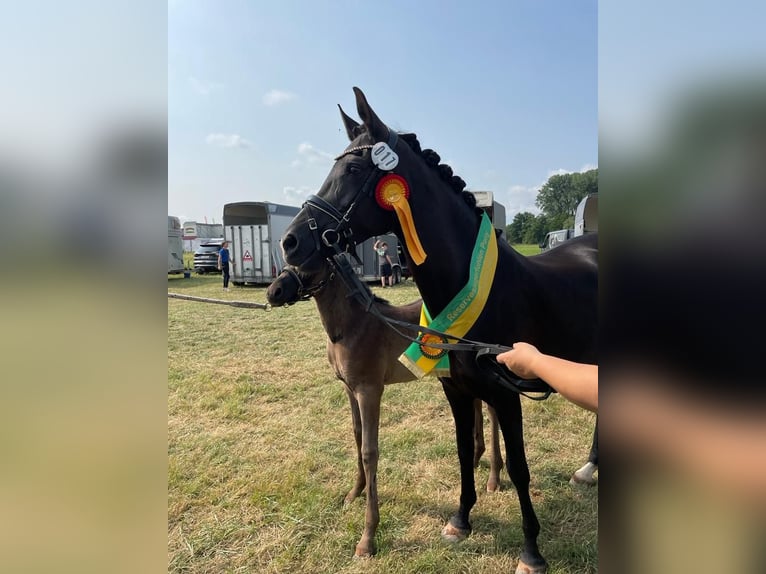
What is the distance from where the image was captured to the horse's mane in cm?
247

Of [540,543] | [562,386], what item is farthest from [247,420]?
[562,386]

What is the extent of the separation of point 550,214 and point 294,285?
48436 millimetres

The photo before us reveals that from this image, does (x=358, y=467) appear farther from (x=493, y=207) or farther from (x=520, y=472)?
(x=493, y=207)

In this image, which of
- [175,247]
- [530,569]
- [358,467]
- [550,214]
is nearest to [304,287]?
[358,467]

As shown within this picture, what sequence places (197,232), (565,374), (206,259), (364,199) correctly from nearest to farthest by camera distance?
(565,374) → (364,199) → (206,259) → (197,232)

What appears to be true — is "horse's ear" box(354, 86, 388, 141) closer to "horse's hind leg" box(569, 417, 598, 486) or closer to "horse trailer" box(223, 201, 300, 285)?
"horse's hind leg" box(569, 417, 598, 486)

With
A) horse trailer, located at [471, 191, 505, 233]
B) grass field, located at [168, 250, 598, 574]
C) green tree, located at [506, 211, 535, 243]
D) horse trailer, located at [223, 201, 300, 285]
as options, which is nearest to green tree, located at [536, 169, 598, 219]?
green tree, located at [506, 211, 535, 243]

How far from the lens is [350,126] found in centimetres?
258

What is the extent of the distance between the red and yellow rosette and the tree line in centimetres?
3344

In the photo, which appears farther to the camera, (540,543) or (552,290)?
(540,543)

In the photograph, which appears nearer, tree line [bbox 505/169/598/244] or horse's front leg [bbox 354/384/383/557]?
horse's front leg [bbox 354/384/383/557]
